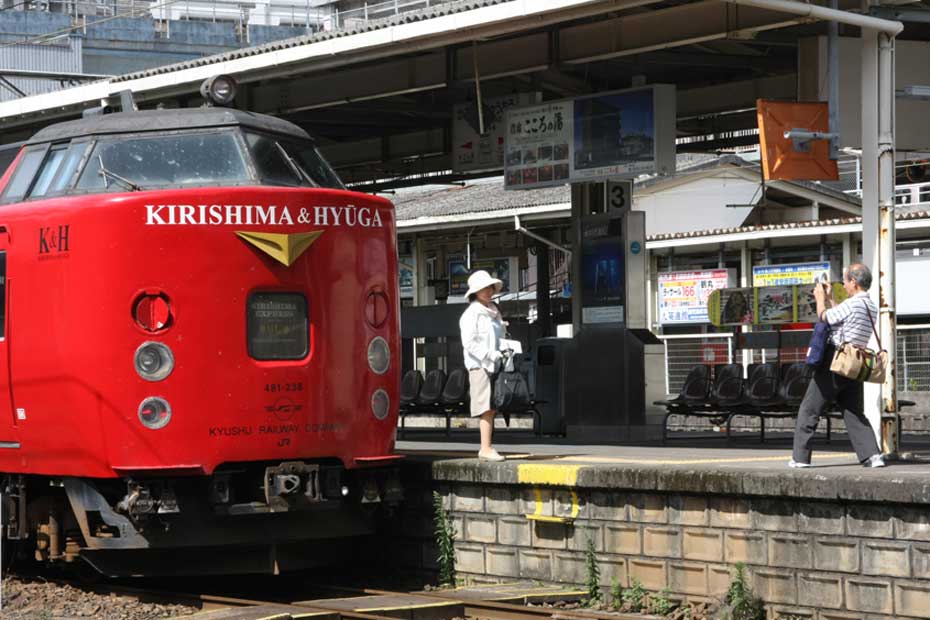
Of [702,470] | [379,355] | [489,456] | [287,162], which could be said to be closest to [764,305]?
[489,456]

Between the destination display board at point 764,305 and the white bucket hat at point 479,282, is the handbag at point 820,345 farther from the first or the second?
the destination display board at point 764,305

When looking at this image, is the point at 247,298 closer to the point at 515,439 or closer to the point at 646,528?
the point at 646,528

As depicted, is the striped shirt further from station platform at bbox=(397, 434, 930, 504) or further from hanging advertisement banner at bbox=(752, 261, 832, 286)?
hanging advertisement banner at bbox=(752, 261, 832, 286)

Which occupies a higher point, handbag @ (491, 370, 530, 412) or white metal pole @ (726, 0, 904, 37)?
white metal pole @ (726, 0, 904, 37)

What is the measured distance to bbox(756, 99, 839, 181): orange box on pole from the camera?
42.3 feet

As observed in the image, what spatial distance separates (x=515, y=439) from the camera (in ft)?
57.7

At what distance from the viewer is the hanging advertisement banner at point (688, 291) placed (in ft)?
109

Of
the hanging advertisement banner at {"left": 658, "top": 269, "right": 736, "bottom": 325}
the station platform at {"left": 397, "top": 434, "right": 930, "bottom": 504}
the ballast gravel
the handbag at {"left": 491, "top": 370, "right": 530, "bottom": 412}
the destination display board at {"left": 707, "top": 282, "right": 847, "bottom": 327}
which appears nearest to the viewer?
the station platform at {"left": 397, "top": 434, "right": 930, "bottom": 504}

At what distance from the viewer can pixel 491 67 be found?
55.5 feet

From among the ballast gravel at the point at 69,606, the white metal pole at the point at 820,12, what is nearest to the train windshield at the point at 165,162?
the ballast gravel at the point at 69,606

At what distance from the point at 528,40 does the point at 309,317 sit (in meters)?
6.54

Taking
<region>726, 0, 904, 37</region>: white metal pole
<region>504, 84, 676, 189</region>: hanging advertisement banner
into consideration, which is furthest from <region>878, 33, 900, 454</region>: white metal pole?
<region>504, 84, 676, 189</region>: hanging advertisement banner

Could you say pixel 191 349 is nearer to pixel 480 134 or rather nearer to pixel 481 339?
pixel 481 339

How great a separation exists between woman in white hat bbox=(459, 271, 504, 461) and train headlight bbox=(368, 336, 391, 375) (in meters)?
0.82
